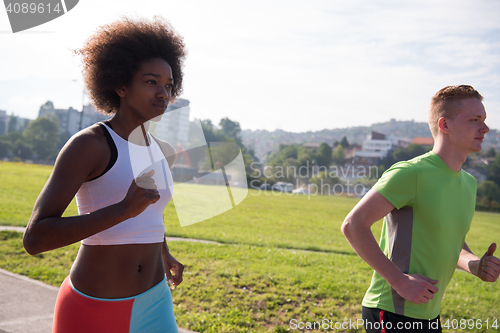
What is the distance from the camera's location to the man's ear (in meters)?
2.44

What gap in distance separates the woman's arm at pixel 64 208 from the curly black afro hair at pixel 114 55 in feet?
2.21

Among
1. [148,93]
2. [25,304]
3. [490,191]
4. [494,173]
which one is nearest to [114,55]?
[148,93]

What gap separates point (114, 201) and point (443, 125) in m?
1.94

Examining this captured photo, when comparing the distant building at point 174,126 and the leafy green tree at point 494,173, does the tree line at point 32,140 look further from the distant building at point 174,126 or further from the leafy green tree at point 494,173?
the distant building at point 174,126

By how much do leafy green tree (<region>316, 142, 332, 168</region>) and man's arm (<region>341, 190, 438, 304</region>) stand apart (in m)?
72.4

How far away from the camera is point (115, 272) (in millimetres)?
1881

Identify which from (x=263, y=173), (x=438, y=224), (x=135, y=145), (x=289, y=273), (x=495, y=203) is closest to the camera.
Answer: (x=135, y=145)

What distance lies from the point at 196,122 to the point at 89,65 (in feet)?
2.25

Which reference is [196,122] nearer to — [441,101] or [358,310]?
[441,101]

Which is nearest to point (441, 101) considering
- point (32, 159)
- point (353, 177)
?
point (353, 177)

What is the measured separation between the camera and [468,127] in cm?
239

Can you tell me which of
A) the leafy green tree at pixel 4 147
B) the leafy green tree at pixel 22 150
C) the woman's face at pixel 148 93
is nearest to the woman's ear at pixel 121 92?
the woman's face at pixel 148 93

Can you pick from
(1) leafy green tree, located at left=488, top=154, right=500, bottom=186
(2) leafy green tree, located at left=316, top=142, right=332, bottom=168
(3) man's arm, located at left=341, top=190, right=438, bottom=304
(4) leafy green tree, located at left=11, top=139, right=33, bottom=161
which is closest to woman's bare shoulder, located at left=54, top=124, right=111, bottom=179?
(3) man's arm, located at left=341, top=190, right=438, bottom=304

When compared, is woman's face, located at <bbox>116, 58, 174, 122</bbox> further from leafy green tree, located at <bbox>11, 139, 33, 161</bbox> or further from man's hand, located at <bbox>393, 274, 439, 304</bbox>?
leafy green tree, located at <bbox>11, 139, 33, 161</bbox>
